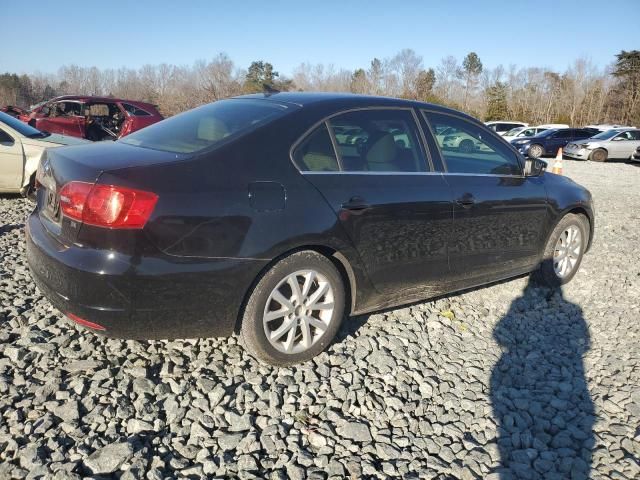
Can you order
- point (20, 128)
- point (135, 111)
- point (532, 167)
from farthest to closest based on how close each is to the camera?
1. point (135, 111)
2. point (20, 128)
3. point (532, 167)

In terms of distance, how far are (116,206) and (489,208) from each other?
269 centimetres

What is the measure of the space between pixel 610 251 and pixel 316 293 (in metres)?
4.68

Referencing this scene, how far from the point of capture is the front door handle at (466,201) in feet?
11.8

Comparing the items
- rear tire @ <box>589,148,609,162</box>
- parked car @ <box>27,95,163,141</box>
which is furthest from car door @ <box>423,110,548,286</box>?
rear tire @ <box>589,148,609,162</box>

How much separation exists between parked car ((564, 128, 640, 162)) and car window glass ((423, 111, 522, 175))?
20.0m

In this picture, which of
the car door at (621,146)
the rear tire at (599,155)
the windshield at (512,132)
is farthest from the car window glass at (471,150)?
the windshield at (512,132)

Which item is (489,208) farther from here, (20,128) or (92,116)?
(92,116)

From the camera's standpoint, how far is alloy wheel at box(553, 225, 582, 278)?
470cm

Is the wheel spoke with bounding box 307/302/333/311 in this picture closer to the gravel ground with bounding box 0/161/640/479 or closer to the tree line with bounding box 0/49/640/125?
the gravel ground with bounding box 0/161/640/479

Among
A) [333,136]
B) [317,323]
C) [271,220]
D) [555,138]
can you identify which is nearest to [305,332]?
[317,323]

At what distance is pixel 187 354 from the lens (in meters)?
3.06

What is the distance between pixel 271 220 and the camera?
267 cm

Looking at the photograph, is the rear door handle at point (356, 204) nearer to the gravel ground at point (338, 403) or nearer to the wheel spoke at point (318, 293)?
the wheel spoke at point (318, 293)

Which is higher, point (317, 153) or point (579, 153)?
point (579, 153)
